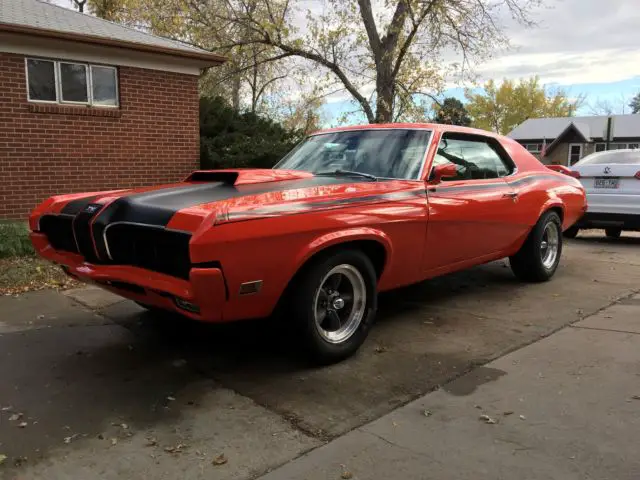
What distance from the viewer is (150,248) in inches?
128

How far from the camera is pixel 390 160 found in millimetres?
4453

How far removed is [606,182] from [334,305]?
265 inches

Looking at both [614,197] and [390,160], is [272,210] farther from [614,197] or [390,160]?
[614,197]

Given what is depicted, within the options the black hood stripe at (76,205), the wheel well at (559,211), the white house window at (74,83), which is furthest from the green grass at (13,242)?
the wheel well at (559,211)

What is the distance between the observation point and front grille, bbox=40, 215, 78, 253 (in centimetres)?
386

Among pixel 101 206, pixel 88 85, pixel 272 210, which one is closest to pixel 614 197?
pixel 272 210

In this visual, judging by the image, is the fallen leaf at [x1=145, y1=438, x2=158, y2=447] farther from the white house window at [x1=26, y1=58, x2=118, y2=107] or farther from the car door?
the white house window at [x1=26, y1=58, x2=118, y2=107]

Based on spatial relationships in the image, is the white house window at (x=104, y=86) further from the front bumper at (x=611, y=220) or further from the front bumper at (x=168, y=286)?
the front bumper at (x=611, y=220)

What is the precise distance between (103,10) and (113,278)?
2408 cm

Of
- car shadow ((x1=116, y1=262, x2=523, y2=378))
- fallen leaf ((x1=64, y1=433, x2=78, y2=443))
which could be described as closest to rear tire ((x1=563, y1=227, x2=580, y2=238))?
car shadow ((x1=116, y1=262, x2=523, y2=378))

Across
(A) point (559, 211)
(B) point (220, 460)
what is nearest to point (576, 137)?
(A) point (559, 211)

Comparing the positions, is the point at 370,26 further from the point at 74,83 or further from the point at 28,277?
the point at 28,277

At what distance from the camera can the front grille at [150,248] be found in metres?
3.05

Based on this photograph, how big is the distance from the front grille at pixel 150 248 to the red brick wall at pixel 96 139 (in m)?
6.29
